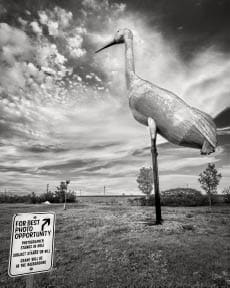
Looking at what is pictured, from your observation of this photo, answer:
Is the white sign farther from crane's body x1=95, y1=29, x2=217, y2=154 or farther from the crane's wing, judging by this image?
the crane's wing

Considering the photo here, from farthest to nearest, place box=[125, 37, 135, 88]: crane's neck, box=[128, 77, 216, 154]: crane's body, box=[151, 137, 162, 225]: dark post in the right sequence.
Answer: box=[125, 37, 135, 88]: crane's neck → box=[151, 137, 162, 225]: dark post → box=[128, 77, 216, 154]: crane's body

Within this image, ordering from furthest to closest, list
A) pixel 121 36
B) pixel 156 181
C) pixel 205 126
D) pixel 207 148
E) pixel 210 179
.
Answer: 1. pixel 210 179
2. pixel 121 36
3. pixel 156 181
4. pixel 205 126
5. pixel 207 148

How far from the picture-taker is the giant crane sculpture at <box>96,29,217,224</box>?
731cm

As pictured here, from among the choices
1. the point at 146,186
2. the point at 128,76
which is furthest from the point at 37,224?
the point at 146,186

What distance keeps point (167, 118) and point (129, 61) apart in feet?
12.8

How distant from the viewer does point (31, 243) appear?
2746mm

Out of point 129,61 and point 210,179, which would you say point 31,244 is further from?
point 210,179

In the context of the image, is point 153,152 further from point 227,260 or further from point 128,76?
point 227,260

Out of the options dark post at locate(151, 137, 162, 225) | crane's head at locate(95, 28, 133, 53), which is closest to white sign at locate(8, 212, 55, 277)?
dark post at locate(151, 137, 162, 225)

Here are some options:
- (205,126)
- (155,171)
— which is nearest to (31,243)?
(155,171)

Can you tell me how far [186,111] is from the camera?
755cm

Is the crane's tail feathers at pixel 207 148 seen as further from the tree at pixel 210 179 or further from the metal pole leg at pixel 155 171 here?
the tree at pixel 210 179

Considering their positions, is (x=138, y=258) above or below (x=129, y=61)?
below

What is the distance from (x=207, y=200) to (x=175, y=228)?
19417mm
